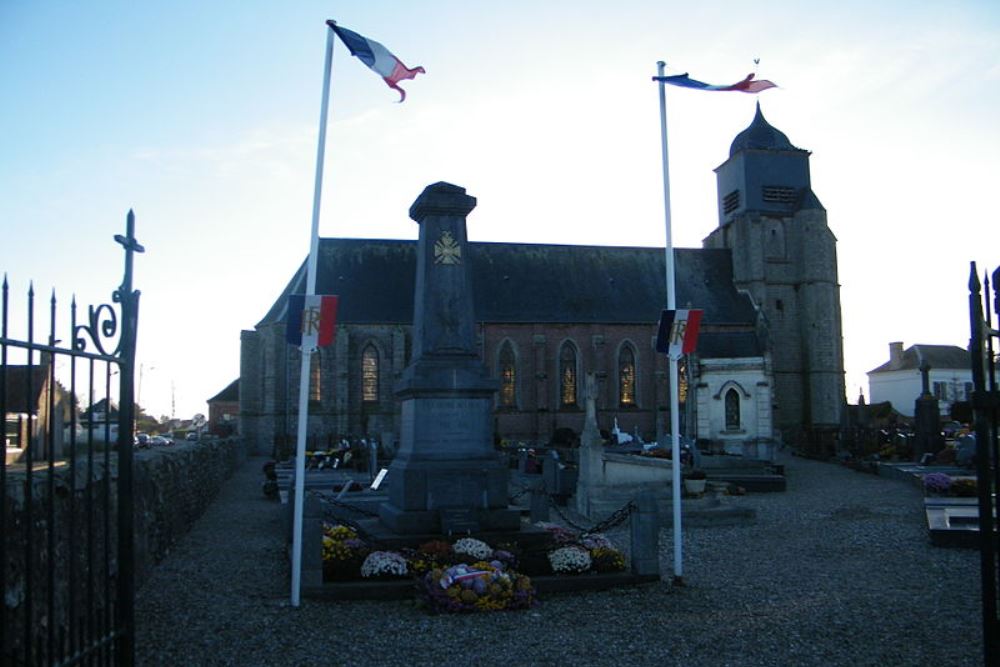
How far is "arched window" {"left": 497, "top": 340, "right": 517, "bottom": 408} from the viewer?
1734 inches

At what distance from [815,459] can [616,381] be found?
13581 millimetres

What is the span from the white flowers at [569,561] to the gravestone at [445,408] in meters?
1.38

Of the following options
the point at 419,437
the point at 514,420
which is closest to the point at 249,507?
the point at 419,437

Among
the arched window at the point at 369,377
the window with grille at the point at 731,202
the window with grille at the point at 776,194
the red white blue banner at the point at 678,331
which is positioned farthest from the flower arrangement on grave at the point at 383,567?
the window with grille at the point at 731,202

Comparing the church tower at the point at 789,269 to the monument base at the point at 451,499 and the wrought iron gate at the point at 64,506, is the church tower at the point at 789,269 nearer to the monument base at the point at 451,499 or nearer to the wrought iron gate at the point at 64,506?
the monument base at the point at 451,499

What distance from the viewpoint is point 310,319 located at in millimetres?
9812

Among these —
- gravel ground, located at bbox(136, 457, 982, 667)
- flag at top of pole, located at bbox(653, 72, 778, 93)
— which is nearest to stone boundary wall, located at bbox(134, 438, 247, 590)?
gravel ground, located at bbox(136, 457, 982, 667)

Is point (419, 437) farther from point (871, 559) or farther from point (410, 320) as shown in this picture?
point (410, 320)

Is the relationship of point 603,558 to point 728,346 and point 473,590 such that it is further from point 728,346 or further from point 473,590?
point 728,346

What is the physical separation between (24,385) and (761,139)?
4718 centimetres

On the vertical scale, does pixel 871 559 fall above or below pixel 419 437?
below

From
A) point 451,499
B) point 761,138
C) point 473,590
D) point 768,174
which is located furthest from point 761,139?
point 473,590

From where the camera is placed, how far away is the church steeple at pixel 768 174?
48219mm

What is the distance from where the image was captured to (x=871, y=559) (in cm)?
1180
